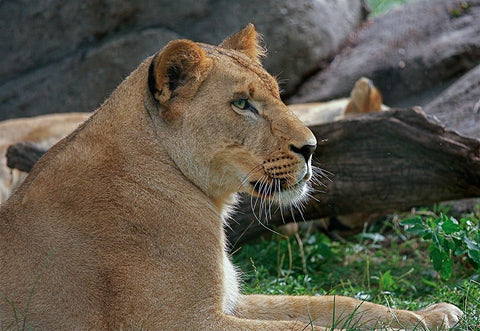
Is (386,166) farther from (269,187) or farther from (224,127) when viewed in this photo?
(224,127)

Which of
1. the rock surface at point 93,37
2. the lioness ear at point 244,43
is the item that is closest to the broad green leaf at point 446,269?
the lioness ear at point 244,43

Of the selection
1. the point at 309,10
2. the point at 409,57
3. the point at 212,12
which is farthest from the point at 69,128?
the point at 409,57

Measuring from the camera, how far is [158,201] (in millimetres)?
3572

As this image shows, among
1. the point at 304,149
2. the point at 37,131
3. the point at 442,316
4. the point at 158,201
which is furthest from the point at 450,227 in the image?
the point at 37,131

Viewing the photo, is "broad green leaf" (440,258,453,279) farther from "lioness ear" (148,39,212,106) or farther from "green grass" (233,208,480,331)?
"lioness ear" (148,39,212,106)

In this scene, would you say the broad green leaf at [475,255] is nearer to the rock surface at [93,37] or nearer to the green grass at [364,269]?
the green grass at [364,269]

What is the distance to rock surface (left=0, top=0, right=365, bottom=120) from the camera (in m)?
8.70

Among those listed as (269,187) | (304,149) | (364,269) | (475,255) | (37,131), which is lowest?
(364,269)

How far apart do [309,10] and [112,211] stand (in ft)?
20.0

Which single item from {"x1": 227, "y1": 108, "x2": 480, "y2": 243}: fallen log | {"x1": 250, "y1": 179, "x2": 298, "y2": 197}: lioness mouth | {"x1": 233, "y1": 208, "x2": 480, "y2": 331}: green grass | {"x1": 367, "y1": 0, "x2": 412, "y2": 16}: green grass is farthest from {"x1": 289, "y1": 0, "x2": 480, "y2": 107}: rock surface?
{"x1": 250, "y1": 179, "x2": 298, "y2": 197}: lioness mouth

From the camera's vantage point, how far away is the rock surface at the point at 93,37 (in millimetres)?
8703

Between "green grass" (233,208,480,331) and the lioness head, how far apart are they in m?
1.16

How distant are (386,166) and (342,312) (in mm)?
1857

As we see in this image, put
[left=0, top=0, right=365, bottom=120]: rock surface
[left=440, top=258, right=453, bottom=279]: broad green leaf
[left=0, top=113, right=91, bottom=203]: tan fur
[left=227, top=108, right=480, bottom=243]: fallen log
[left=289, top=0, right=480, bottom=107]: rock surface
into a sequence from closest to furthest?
[left=440, top=258, right=453, bottom=279]: broad green leaf, [left=227, top=108, right=480, bottom=243]: fallen log, [left=0, top=113, right=91, bottom=203]: tan fur, [left=0, top=0, right=365, bottom=120]: rock surface, [left=289, top=0, right=480, bottom=107]: rock surface
